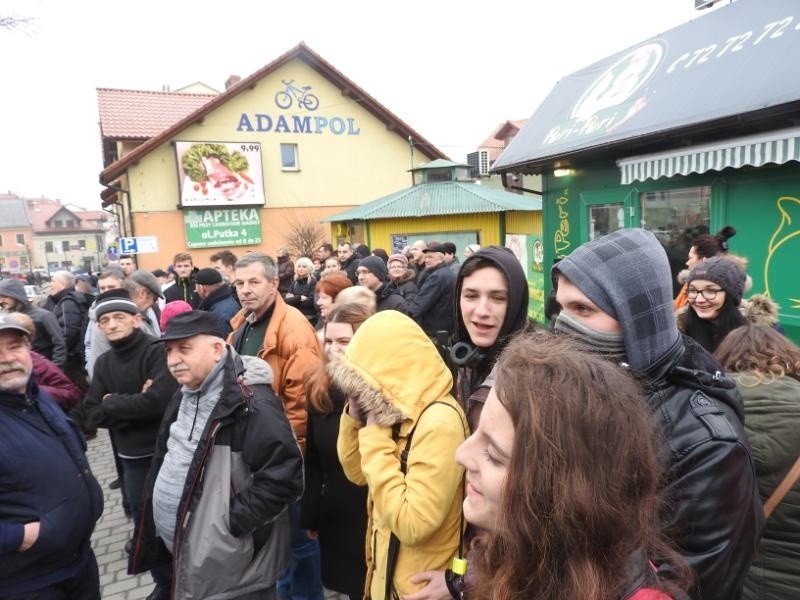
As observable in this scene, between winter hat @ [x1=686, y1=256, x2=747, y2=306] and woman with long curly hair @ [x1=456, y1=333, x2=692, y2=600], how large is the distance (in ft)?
8.49

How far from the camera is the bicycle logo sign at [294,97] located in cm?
2248

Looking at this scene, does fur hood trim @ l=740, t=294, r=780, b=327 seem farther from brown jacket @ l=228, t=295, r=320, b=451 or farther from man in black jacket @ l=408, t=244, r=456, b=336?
man in black jacket @ l=408, t=244, r=456, b=336

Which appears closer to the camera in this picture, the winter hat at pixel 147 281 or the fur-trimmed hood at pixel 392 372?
the fur-trimmed hood at pixel 392 372

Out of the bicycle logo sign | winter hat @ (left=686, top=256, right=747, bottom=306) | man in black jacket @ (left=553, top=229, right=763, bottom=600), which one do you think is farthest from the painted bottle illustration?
the bicycle logo sign

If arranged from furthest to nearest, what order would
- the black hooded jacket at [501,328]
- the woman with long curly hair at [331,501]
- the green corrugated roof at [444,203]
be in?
the green corrugated roof at [444,203]
the woman with long curly hair at [331,501]
the black hooded jacket at [501,328]

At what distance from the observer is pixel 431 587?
1707 mm

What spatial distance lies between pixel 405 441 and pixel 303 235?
21.2 m

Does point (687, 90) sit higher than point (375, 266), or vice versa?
point (687, 90)

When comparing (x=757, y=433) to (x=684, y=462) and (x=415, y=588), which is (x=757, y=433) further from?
(x=415, y=588)

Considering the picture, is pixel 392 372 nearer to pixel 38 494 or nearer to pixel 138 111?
pixel 38 494

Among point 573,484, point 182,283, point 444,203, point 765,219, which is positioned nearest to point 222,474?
point 573,484

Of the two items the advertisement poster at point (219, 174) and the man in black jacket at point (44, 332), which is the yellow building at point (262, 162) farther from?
the man in black jacket at point (44, 332)

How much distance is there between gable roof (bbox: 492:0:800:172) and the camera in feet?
15.5

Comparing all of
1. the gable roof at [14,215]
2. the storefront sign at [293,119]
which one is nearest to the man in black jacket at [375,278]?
the storefront sign at [293,119]
